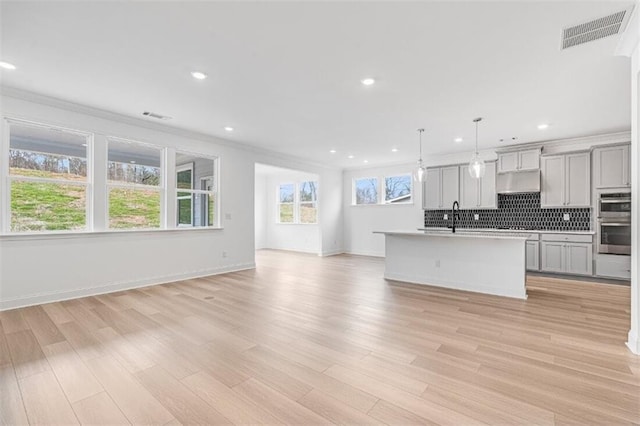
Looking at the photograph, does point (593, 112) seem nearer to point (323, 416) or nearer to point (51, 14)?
point (323, 416)

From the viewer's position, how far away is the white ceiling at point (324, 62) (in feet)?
7.38

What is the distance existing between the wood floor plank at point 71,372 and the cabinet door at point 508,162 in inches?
288

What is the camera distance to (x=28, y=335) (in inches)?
114

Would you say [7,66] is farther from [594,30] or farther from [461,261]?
[461,261]

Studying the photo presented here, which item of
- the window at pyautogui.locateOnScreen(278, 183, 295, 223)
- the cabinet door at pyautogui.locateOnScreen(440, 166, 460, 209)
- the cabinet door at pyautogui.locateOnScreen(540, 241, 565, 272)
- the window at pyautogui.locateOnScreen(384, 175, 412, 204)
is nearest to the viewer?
the cabinet door at pyautogui.locateOnScreen(540, 241, 565, 272)

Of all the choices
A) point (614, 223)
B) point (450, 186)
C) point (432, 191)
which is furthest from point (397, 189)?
point (614, 223)

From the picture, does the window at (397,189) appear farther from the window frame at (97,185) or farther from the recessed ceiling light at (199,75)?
the recessed ceiling light at (199,75)

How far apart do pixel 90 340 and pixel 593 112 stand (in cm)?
706

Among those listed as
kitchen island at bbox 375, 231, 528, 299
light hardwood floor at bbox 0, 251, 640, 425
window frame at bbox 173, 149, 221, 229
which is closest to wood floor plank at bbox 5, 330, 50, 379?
light hardwood floor at bbox 0, 251, 640, 425

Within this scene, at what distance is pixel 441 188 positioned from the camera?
7148 millimetres

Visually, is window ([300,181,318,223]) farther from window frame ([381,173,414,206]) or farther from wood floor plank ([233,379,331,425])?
wood floor plank ([233,379,331,425])

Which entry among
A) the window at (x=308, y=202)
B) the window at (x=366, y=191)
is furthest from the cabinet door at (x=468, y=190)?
the window at (x=308, y=202)

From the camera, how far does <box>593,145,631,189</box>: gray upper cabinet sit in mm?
5086

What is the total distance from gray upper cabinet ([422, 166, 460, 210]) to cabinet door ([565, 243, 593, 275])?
2.33 meters
